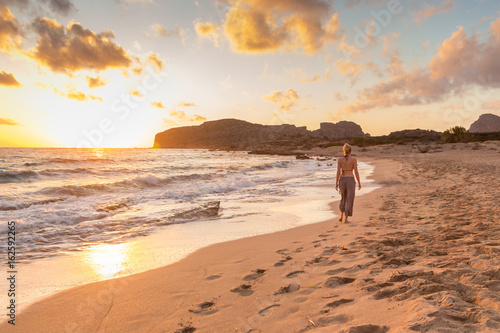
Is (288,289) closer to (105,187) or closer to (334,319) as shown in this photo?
(334,319)

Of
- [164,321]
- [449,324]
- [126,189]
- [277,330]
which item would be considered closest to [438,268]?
[449,324]

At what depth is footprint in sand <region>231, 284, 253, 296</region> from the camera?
355cm

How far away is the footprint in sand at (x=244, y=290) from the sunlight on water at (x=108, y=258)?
2.24 m

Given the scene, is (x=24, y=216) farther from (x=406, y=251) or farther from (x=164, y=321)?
(x=406, y=251)

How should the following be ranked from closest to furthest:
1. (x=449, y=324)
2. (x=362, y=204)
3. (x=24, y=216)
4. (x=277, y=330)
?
(x=449, y=324), (x=277, y=330), (x=24, y=216), (x=362, y=204)

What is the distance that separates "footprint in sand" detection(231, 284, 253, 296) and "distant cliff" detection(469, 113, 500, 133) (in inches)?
8347

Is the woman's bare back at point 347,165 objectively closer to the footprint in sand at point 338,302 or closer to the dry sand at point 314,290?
the dry sand at point 314,290

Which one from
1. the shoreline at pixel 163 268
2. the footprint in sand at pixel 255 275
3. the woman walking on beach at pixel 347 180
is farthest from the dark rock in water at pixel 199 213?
the footprint in sand at pixel 255 275

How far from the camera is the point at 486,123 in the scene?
17262cm

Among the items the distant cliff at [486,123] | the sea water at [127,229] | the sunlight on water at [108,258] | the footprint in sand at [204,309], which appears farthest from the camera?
the distant cliff at [486,123]

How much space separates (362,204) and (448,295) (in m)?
7.70

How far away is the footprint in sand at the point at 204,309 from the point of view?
3.17 m

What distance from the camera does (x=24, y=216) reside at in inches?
343

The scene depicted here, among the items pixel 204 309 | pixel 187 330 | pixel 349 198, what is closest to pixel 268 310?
pixel 204 309
